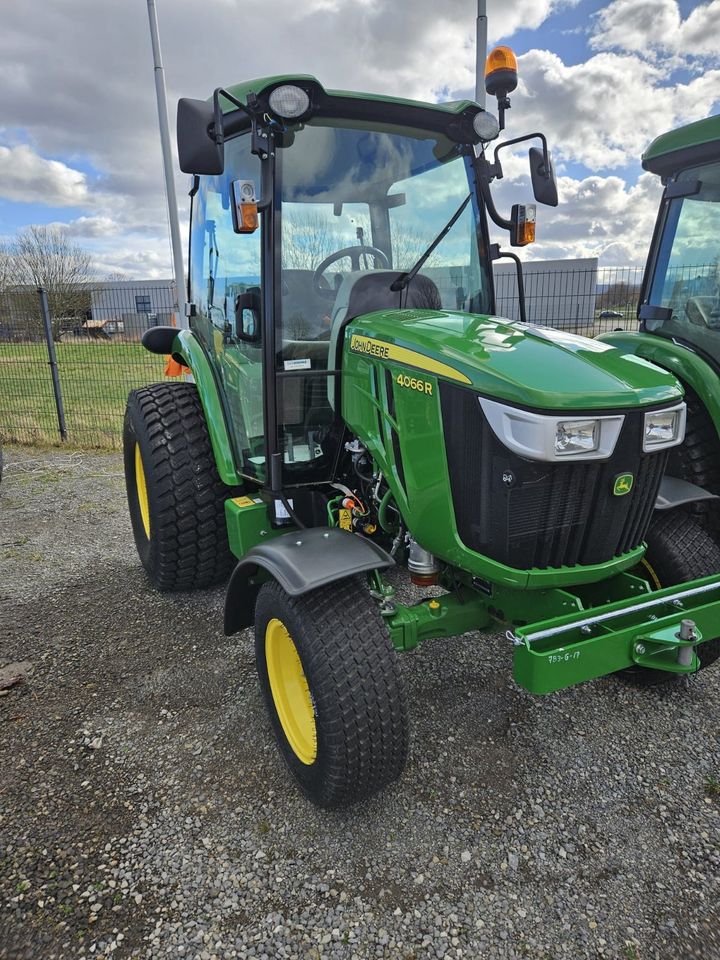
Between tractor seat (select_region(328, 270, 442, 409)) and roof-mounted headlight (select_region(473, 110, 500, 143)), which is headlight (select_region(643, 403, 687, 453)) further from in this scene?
roof-mounted headlight (select_region(473, 110, 500, 143))

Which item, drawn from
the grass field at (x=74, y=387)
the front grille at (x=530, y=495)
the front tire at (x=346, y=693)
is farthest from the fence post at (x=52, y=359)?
the front grille at (x=530, y=495)

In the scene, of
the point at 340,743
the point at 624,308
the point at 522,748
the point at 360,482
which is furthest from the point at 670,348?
the point at 624,308

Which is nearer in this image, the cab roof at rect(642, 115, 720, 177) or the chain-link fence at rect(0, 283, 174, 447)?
the cab roof at rect(642, 115, 720, 177)

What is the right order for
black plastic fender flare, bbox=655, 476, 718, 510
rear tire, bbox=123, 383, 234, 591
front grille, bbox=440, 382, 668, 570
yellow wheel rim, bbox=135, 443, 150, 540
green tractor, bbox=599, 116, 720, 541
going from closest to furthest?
front grille, bbox=440, 382, 668, 570, black plastic fender flare, bbox=655, 476, 718, 510, rear tire, bbox=123, 383, 234, 591, green tractor, bbox=599, 116, 720, 541, yellow wheel rim, bbox=135, 443, 150, 540

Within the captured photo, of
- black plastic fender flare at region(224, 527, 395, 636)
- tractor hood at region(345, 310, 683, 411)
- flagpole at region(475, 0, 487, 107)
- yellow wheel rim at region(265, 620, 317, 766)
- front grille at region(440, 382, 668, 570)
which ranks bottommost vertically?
yellow wheel rim at region(265, 620, 317, 766)

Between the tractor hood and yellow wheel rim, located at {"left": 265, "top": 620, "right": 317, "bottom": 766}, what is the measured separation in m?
1.14

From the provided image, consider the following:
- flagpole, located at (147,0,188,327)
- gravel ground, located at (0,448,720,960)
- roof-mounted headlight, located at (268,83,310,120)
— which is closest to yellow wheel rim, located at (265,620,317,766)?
gravel ground, located at (0,448,720,960)

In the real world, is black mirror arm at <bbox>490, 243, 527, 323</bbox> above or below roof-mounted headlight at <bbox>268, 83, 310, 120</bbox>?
below

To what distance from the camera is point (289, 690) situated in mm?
2666

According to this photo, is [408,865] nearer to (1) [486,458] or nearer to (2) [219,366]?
(1) [486,458]

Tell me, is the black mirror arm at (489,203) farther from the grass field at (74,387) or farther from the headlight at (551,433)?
the grass field at (74,387)

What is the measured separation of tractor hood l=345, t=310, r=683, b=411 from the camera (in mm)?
2117

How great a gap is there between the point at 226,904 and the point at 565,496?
1684mm

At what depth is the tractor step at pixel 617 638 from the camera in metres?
2.12
